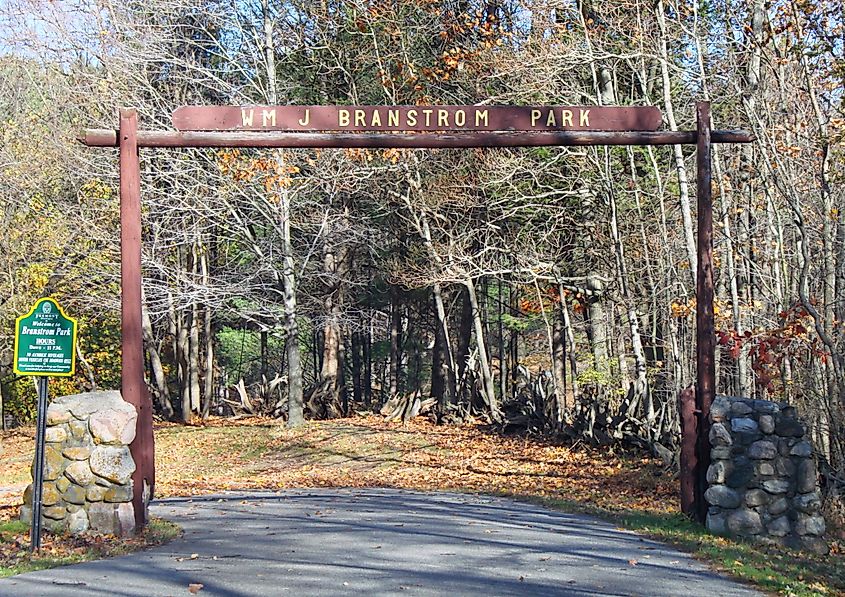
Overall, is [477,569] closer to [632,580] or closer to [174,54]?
[632,580]

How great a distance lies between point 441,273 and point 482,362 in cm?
381

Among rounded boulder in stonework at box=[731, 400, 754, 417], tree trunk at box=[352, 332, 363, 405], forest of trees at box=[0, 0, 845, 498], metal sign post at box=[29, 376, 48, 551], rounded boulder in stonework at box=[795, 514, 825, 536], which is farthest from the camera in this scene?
tree trunk at box=[352, 332, 363, 405]

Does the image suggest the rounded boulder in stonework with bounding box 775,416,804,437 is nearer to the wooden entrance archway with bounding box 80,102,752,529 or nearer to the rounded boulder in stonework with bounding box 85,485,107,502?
the wooden entrance archway with bounding box 80,102,752,529

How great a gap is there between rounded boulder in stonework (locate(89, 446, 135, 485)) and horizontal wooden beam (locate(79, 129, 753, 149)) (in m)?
3.19

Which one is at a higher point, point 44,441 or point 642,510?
point 44,441

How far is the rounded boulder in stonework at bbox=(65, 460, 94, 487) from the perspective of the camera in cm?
1020

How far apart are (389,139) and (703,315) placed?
3.99 metres

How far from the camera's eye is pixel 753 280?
61.3ft

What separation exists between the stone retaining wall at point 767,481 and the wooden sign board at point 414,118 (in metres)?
Answer: 3.48

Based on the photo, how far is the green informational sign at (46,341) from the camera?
9.62 meters

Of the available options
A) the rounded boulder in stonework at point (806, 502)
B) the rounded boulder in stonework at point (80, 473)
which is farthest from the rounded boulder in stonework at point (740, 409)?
the rounded boulder in stonework at point (80, 473)

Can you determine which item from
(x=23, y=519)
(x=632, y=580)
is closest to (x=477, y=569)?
(x=632, y=580)

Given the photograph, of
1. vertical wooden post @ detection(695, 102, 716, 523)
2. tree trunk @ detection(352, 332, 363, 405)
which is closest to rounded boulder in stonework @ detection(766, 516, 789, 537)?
vertical wooden post @ detection(695, 102, 716, 523)

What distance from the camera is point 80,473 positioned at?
10.2 metres
